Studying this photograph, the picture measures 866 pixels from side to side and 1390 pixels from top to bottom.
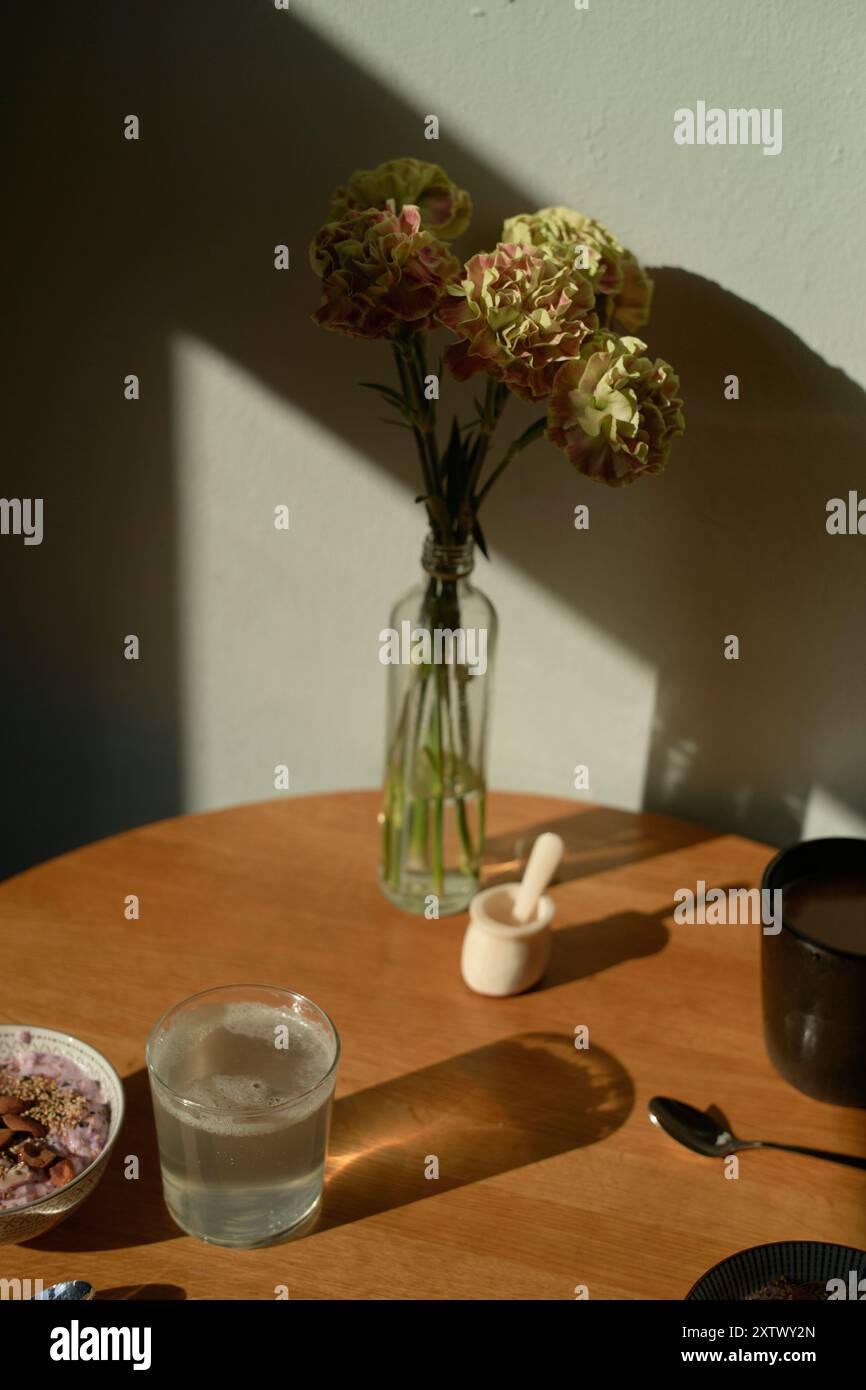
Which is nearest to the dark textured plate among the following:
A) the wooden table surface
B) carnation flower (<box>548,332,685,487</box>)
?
the wooden table surface

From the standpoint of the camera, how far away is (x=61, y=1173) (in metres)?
0.85

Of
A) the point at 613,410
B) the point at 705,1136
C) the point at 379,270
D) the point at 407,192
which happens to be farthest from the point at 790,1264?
the point at 407,192

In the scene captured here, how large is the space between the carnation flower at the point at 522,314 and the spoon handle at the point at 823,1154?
0.58m

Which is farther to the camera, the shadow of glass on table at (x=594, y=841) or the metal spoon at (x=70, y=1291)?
the shadow of glass on table at (x=594, y=841)

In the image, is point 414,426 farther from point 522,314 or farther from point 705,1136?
point 705,1136

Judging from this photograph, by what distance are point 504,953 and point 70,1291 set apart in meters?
0.42

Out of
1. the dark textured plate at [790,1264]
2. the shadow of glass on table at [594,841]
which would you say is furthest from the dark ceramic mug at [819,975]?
the shadow of glass on table at [594,841]

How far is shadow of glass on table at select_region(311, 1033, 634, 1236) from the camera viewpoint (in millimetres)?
921

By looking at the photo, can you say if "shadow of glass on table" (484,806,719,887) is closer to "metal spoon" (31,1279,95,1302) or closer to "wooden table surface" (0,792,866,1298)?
"wooden table surface" (0,792,866,1298)

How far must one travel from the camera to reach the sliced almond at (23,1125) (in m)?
0.87

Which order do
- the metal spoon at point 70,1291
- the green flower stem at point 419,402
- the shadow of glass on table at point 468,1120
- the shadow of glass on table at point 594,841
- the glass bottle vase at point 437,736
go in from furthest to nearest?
the shadow of glass on table at point 594,841 < the glass bottle vase at point 437,736 < the green flower stem at point 419,402 < the shadow of glass on table at point 468,1120 < the metal spoon at point 70,1291

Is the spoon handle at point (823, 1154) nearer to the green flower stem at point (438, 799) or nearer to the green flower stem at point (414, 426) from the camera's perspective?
the green flower stem at point (438, 799)
